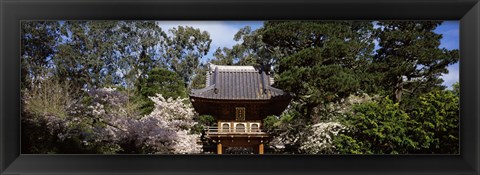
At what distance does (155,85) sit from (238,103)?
1.78 feet

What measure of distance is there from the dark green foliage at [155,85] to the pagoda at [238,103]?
143 mm

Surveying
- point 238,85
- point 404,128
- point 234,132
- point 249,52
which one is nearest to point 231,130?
point 234,132

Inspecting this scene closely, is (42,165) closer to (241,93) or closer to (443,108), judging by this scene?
(241,93)

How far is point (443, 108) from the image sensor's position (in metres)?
2.79

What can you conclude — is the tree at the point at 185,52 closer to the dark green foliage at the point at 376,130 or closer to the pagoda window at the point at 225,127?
the pagoda window at the point at 225,127

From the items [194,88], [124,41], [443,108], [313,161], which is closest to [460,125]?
[443,108]

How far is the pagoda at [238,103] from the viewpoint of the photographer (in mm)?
2959

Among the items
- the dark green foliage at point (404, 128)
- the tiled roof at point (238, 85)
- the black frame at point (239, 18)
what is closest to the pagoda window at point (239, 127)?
the tiled roof at point (238, 85)

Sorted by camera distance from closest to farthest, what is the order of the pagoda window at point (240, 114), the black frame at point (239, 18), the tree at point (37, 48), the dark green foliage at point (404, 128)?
the black frame at point (239, 18), the tree at point (37, 48), the dark green foliage at point (404, 128), the pagoda window at point (240, 114)

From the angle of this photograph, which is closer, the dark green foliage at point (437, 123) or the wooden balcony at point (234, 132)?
the dark green foliage at point (437, 123)

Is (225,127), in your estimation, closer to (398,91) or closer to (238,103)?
(238,103)

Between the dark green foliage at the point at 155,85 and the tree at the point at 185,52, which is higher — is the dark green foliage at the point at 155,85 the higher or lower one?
the lower one

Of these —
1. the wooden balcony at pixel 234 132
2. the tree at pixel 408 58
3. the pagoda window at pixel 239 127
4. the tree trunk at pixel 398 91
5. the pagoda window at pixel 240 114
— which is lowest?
the wooden balcony at pixel 234 132
